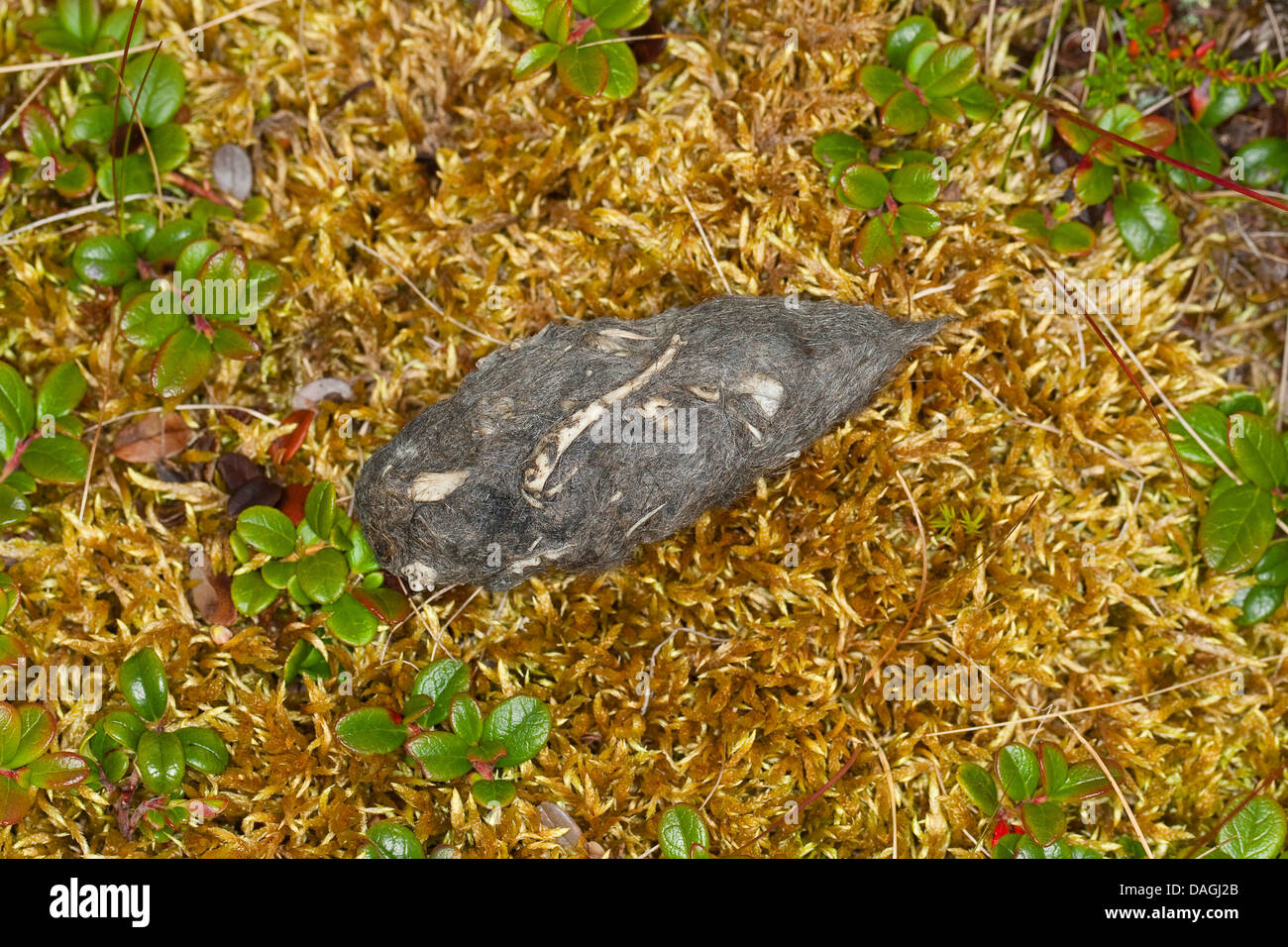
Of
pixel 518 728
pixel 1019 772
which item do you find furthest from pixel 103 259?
pixel 1019 772

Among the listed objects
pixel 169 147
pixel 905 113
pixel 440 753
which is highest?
pixel 169 147

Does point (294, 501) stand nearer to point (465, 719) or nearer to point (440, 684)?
point (440, 684)

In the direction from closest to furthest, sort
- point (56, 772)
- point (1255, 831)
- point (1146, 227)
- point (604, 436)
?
1. point (604, 436)
2. point (56, 772)
3. point (1255, 831)
4. point (1146, 227)

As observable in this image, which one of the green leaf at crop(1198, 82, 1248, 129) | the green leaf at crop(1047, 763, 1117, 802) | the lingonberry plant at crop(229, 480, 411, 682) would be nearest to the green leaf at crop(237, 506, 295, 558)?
the lingonberry plant at crop(229, 480, 411, 682)

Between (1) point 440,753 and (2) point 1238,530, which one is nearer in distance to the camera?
(1) point 440,753

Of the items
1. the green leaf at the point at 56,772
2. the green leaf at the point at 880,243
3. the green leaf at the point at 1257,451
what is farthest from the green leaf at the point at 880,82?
the green leaf at the point at 56,772

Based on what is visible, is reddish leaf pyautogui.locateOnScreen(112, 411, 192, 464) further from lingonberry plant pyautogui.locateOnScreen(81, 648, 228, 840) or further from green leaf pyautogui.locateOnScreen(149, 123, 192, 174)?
green leaf pyautogui.locateOnScreen(149, 123, 192, 174)
